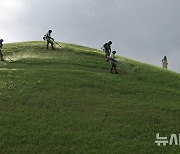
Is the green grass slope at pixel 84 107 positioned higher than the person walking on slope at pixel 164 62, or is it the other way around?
the person walking on slope at pixel 164 62

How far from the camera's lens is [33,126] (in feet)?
92.6

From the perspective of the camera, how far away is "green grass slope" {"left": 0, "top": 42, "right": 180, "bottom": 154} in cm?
2627

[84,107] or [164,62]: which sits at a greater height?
[164,62]

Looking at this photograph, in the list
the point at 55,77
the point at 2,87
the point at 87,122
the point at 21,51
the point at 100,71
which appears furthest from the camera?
the point at 21,51

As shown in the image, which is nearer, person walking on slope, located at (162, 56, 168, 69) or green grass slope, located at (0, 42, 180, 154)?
green grass slope, located at (0, 42, 180, 154)

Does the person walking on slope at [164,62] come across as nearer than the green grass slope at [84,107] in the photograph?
No

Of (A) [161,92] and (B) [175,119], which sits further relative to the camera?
(A) [161,92]

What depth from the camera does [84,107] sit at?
31922 mm

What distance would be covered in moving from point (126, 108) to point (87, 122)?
14.3 feet

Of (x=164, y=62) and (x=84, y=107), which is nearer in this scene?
(x=84, y=107)

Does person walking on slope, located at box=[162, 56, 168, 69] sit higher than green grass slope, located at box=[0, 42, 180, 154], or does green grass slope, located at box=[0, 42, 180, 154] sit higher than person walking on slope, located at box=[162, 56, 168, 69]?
person walking on slope, located at box=[162, 56, 168, 69]

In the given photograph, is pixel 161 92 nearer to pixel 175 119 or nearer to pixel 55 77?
pixel 175 119

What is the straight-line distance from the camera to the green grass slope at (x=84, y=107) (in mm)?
26266

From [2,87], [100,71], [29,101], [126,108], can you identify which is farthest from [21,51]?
[126,108]
